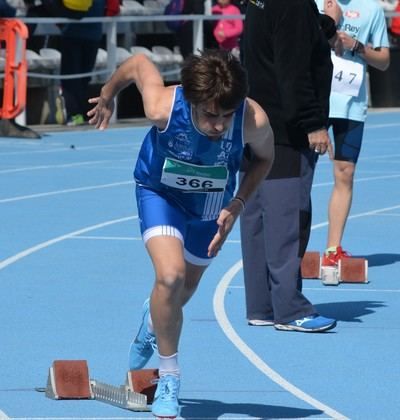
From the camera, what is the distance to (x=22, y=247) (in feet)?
38.4

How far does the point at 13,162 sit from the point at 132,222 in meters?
4.85

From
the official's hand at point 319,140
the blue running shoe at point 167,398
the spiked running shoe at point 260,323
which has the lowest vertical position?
the spiked running shoe at point 260,323

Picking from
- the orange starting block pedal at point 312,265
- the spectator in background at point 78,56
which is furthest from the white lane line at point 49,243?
the spectator in background at point 78,56

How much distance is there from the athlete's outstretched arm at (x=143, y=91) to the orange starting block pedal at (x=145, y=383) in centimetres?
111

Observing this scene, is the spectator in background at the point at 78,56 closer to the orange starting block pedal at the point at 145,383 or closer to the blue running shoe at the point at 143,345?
the blue running shoe at the point at 143,345

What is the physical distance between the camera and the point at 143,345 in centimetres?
696

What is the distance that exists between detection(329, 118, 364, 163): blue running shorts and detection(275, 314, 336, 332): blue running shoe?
90.2 inches

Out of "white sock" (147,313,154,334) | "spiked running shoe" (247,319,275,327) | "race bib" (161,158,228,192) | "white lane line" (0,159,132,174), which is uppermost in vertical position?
"race bib" (161,158,228,192)

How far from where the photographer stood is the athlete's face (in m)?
6.18

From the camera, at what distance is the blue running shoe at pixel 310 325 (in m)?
8.66

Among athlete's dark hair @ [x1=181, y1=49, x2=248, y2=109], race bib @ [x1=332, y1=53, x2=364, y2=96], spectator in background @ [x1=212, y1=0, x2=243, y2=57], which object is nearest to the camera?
athlete's dark hair @ [x1=181, y1=49, x2=248, y2=109]

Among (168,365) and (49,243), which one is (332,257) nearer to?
(49,243)

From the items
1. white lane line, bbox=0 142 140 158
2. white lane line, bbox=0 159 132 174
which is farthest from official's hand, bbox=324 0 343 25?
white lane line, bbox=0 142 140 158

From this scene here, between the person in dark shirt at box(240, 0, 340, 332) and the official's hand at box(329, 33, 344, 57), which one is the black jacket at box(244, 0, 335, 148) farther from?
the official's hand at box(329, 33, 344, 57)
